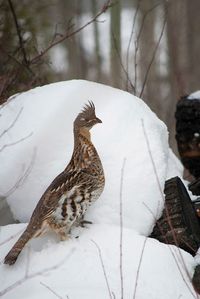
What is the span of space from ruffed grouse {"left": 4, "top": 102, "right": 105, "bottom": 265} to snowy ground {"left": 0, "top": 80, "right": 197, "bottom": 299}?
11 centimetres

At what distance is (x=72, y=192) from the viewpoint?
14.4 feet

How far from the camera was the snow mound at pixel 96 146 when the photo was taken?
4695mm

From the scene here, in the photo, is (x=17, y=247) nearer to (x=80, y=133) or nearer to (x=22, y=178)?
(x=22, y=178)

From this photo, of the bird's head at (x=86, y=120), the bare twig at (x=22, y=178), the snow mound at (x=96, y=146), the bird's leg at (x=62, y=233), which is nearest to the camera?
the bird's leg at (x=62, y=233)

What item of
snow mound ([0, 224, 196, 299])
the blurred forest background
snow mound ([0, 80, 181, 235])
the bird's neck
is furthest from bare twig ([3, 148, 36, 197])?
the blurred forest background

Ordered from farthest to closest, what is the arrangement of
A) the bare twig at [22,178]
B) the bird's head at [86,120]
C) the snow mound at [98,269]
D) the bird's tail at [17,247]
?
the bare twig at [22,178], the bird's head at [86,120], the bird's tail at [17,247], the snow mound at [98,269]

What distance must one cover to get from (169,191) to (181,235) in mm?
405

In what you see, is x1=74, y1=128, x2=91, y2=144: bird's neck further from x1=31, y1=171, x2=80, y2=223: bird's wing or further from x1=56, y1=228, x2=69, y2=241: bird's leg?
x1=56, y1=228, x2=69, y2=241: bird's leg

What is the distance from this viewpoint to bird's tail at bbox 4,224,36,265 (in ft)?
13.9

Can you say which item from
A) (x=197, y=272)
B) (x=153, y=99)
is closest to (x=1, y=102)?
(x=197, y=272)

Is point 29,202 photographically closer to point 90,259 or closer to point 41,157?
point 41,157

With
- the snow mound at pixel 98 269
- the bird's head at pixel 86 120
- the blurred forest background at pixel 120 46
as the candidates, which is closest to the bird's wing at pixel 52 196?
the snow mound at pixel 98 269

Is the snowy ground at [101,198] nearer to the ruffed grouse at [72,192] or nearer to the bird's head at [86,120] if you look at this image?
the ruffed grouse at [72,192]

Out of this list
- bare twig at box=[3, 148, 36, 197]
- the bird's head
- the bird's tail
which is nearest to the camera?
the bird's tail
